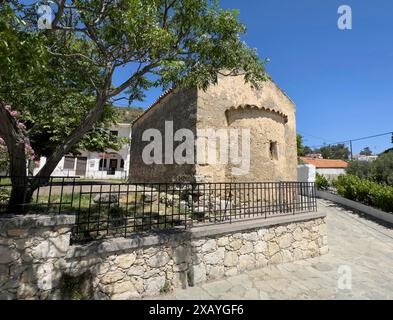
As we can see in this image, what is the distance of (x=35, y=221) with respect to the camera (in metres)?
3.14

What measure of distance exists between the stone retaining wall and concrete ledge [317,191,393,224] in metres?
8.58

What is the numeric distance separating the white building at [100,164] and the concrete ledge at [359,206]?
19734 millimetres

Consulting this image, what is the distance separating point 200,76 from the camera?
4.87 meters

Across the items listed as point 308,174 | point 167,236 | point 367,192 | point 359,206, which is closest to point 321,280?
point 167,236

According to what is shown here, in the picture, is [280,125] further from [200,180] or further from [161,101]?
[161,101]

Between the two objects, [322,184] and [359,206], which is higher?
[322,184]

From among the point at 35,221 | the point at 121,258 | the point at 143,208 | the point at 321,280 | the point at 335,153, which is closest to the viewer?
the point at 35,221

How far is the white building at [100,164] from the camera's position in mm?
26734

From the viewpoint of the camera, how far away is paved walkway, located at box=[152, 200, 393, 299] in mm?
4246

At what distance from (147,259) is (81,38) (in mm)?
5978

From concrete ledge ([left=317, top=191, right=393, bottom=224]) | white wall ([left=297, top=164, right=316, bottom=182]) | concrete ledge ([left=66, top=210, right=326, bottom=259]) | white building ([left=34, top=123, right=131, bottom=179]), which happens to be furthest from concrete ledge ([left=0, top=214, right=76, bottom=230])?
white building ([left=34, top=123, right=131, bottom=179])

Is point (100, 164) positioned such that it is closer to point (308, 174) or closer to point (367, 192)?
point (308, 174)

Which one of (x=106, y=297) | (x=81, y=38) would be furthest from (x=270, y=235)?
(x=81, y=38)

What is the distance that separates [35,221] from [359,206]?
14944 millimetres
